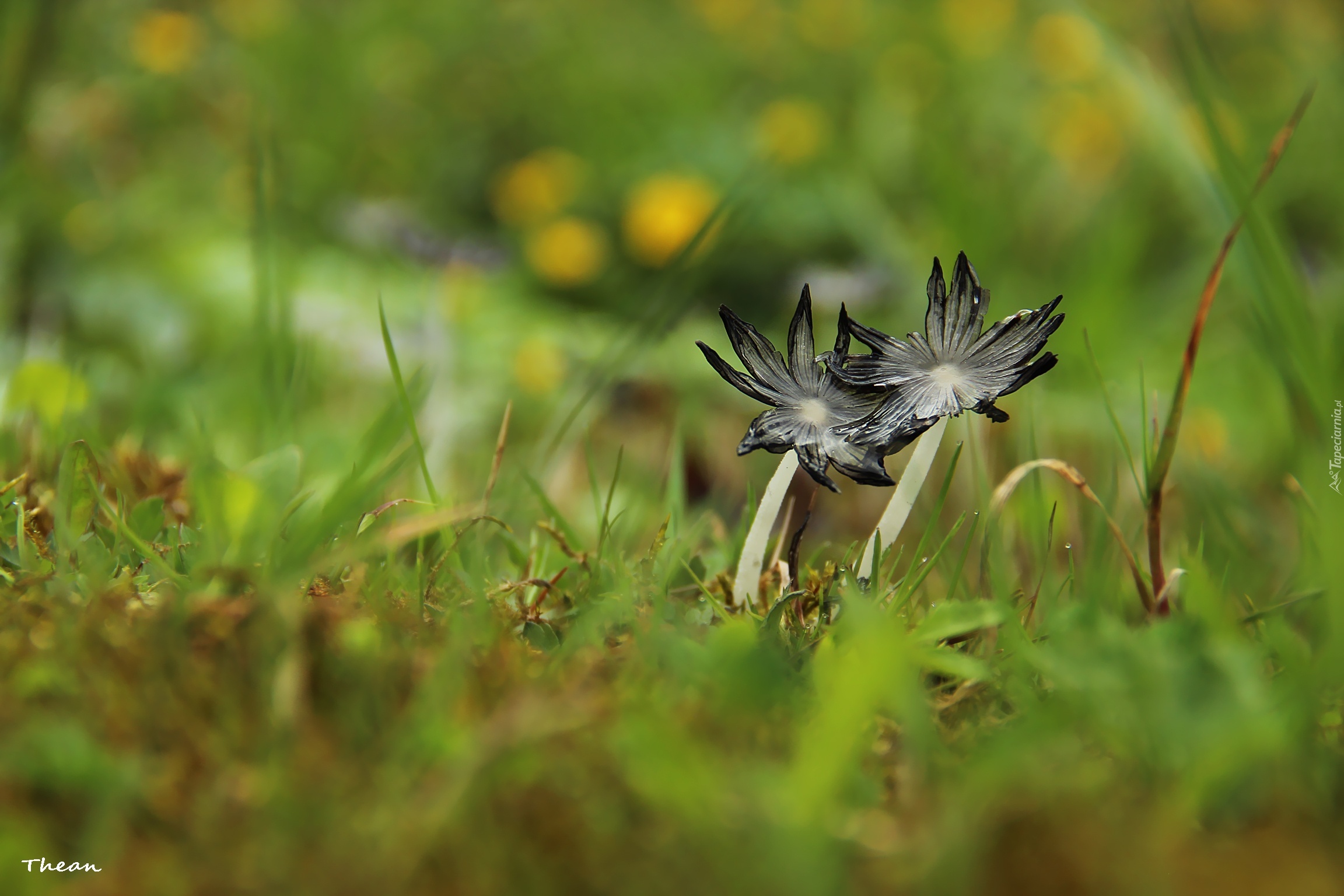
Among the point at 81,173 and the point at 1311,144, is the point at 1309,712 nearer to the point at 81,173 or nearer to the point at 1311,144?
the point at 81,173

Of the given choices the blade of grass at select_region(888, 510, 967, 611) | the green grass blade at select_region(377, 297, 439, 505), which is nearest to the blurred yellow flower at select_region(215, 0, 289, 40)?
the green grass blade at select_region(377, 297, 439, 505)

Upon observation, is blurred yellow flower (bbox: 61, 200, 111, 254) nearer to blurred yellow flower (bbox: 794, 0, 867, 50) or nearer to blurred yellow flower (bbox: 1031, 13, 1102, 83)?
blurred yellow flower (bbox: 794, 0, 867, 50)

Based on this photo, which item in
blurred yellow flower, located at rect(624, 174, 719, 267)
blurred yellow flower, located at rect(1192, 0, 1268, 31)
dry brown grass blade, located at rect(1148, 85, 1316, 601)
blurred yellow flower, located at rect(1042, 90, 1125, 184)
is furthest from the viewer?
blurred yellow flower, located at rect(1192, 0, 1268, 31)

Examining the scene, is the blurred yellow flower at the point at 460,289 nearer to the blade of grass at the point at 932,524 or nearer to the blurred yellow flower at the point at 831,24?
the blade of grass at the point at 932,524

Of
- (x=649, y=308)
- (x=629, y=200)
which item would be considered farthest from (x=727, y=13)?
(x=649, y=308)

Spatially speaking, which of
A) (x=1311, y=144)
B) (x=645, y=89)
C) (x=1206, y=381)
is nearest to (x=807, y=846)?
(x=1206, y=381)

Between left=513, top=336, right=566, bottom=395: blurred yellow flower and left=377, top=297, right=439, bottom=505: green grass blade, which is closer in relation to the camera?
left=377, top=297, right=439, bottom=505: green grass blade

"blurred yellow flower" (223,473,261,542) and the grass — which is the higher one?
"blurred yellow flower" (223,473,261,542)
